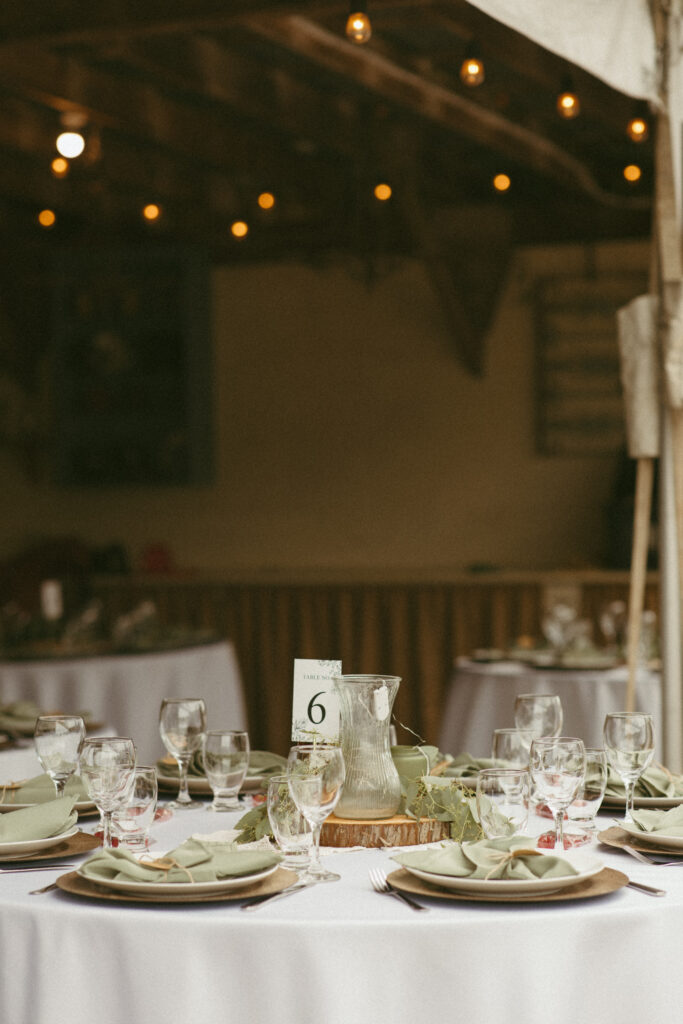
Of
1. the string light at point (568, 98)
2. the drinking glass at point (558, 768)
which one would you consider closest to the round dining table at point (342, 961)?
the drinking glass at point (558, 768)

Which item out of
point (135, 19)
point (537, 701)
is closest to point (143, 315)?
point (135, 19)

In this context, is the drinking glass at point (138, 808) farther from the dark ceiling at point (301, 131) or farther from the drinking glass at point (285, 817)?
the dark ceiling at point (301, 131)

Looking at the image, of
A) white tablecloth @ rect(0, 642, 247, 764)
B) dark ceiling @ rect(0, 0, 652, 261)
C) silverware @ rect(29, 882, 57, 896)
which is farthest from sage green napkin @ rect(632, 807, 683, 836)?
white tablecloth @ rect(0, 642, 247, 764)

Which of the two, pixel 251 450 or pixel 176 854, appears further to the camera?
pixel 251 450

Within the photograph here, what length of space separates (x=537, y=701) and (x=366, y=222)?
6.29 meters

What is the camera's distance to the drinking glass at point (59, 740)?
7.14 ft

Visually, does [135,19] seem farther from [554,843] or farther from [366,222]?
[366,222]

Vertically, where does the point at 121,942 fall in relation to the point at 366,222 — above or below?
below

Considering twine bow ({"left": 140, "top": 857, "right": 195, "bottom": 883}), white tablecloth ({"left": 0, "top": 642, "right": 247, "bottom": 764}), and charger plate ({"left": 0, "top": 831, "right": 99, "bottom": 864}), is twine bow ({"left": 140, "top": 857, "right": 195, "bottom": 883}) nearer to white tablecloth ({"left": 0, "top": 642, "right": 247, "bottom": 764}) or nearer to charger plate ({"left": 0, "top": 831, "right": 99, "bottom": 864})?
charger plate ({"left": 0, "top": 831, "right": 99, "bottom": 864})

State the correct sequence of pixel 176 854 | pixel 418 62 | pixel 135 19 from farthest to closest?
pixel 418 62, pixel 135 19, pixel 176 854

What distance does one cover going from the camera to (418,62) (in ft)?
19.9

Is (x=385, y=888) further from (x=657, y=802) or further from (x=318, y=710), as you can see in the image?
(x=657, y=802)

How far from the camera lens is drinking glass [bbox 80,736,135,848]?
189cm

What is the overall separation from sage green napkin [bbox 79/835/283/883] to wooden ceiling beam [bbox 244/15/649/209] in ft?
10.8
